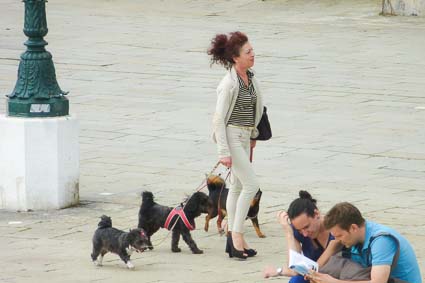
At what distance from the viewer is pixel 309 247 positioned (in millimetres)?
8758

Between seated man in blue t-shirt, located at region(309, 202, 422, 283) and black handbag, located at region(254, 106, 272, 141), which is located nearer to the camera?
seated man in blue t-shirt, located at region(309, 202, 422, 283)

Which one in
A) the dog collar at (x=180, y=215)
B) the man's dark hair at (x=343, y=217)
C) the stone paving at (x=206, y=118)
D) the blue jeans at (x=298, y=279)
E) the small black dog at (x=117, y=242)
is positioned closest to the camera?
the man's dark hair at (x=343, y=217)

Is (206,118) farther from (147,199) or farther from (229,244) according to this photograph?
(229,244)

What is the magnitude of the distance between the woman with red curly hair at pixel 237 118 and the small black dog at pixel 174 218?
14.9 inches

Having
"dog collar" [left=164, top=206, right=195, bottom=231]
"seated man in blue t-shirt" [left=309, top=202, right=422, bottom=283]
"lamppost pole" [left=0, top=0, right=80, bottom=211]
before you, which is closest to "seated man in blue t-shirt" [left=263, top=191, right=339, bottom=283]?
"seated man in blue t-shirt" [left=309, top=202, right=422, bottom=283]

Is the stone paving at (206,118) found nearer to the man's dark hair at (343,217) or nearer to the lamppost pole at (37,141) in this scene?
the lamppost pole at (37,141)

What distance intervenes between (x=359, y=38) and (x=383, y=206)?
48.7ft

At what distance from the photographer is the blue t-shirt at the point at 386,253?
7.74 meters

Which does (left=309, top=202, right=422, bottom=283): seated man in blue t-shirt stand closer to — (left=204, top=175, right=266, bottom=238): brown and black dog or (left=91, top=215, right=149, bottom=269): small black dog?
(left=91, top=215, right=149, bottom=269): small black dog

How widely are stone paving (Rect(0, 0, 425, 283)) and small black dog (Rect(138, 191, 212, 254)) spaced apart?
132 millimetres

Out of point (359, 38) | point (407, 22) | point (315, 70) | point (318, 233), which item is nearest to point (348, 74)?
point (315, 70)

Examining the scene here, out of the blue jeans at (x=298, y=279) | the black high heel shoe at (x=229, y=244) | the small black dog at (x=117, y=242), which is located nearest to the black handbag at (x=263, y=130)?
the black high heel shoe at (x=229, y=244)

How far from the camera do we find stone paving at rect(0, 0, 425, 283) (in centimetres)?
1146

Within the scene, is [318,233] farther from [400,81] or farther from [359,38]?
[359,38]
